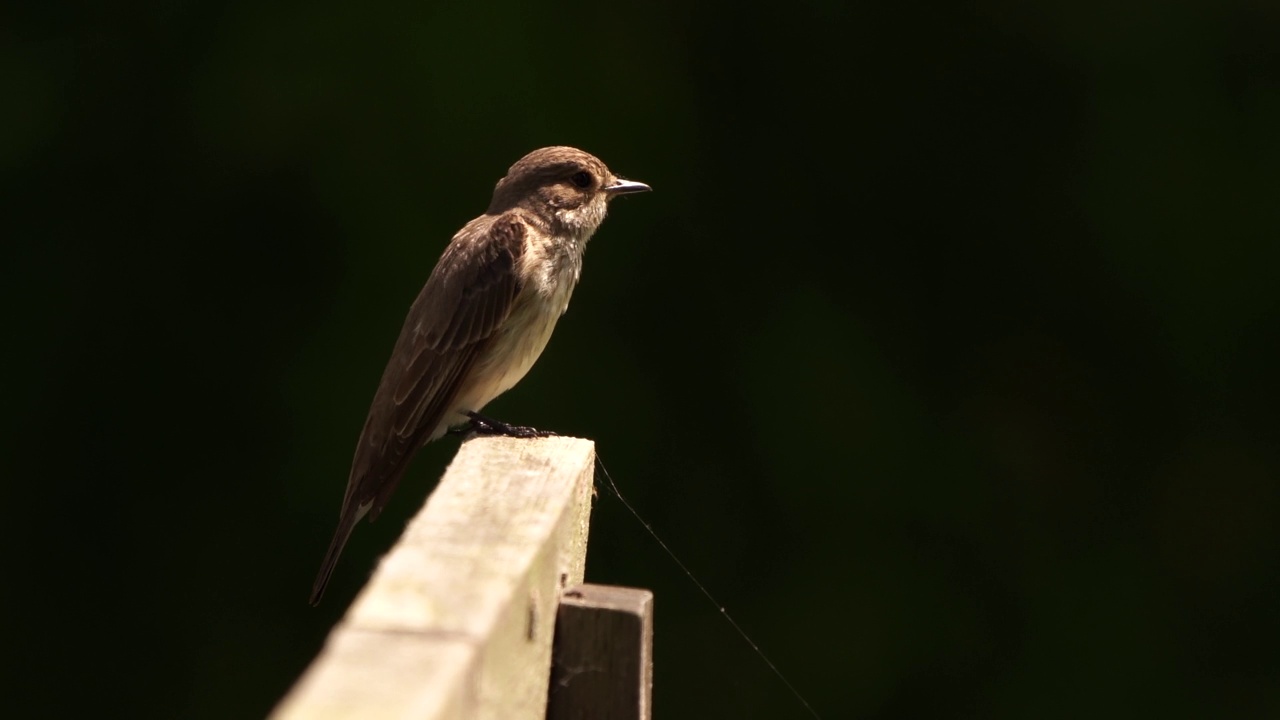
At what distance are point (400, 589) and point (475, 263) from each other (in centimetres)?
291

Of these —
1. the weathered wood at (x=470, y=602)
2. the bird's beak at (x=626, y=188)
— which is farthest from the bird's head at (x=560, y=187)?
the weathered wood at (x=470, y=602)

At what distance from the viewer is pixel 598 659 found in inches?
83.4

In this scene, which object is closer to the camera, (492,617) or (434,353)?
(492,617)

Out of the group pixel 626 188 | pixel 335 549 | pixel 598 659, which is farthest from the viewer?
pixel 626 188

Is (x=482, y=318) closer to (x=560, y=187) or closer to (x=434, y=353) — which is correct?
(x=434, y=353)

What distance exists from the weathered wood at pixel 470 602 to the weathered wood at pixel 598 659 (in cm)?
5

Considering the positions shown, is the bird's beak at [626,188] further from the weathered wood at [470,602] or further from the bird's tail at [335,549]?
the weathered wood at [470,602]

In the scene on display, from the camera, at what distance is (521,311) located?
176 inches

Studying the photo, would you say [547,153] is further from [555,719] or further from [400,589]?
[400,589]

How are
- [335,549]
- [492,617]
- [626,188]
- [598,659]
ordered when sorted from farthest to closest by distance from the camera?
1. [626,188]
2. [335,549]
3. [598,659]
4. [492,617]

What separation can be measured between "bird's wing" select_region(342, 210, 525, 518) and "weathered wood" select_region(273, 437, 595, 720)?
1.78 m

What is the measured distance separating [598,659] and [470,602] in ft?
1.81

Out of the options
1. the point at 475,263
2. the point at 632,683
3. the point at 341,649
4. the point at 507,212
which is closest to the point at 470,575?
the point at 341,649

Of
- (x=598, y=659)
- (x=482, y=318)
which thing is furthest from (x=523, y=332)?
(x=598, y=659)
